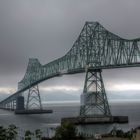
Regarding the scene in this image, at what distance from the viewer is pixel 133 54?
10306 cm

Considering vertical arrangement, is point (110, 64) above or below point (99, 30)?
below

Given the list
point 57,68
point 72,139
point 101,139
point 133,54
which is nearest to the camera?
point 101,139

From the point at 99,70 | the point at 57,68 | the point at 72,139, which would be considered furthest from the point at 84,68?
the point at 72,139

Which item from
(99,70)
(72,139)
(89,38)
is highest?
(89,38)

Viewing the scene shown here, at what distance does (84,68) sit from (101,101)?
743cm

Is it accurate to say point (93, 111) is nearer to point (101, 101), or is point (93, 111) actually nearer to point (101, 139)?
point (101, 101)

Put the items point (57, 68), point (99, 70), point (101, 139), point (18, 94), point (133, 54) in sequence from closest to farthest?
→ point (101, 139)
point (133, 54)
point (99, 70)
point (57, 68)
point (18, 94)

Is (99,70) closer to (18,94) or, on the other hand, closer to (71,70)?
(71,70)

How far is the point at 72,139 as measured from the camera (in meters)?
59.3

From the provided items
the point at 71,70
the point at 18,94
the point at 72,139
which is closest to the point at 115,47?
the point at 71,70

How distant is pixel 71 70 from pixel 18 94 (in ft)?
248

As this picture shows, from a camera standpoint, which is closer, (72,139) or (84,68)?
(72,139)

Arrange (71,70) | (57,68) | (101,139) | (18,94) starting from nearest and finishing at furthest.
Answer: (101,139)
(71,70)
(57,68)
(18,94)

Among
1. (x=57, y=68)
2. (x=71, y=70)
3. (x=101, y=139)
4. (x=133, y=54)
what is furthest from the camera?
(x=57, y=68)
